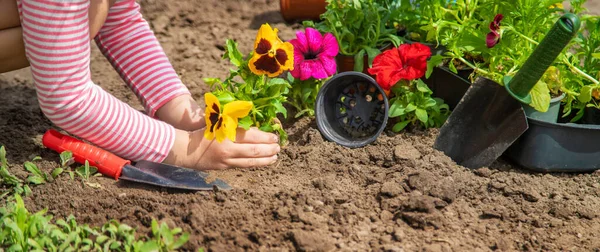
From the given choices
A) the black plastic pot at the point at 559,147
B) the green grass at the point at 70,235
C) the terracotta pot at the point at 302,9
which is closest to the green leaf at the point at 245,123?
the green grass at the point at 70,235

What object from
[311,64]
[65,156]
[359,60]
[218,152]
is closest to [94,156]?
[65,156]

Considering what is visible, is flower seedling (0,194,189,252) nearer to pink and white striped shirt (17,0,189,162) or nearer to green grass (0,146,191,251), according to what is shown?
green grass (0,146,191,251)

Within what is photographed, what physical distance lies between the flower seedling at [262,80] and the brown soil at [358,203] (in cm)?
14

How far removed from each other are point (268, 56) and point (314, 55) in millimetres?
242

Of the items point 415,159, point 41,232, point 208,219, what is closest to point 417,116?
point 415,159

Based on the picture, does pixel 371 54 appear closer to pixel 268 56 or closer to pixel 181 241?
pixel 268 56

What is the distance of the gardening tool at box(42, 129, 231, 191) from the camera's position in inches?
76.5

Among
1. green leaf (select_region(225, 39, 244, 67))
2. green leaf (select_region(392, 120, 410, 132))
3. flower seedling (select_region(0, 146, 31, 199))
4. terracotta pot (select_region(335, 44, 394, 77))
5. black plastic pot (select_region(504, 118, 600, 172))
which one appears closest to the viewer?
flower seedling (select_region(0, 146, 31, 199))

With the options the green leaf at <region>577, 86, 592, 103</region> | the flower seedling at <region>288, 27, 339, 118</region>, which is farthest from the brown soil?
the green leaf at <region>577, 86, 592, 103</region>

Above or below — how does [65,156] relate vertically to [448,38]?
below

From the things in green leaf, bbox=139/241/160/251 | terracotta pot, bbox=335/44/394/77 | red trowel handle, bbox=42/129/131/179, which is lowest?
red trowel handle, bbox=42/129/131/179

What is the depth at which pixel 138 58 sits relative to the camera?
2248 millimetres

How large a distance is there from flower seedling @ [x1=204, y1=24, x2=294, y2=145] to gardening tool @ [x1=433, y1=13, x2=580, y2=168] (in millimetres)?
520

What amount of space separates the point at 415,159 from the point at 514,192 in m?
0.30
